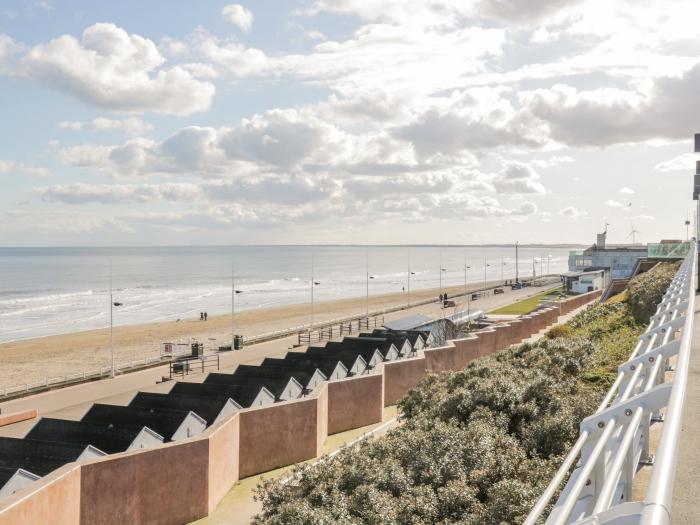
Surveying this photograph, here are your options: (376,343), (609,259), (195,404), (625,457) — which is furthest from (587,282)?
(625,457)

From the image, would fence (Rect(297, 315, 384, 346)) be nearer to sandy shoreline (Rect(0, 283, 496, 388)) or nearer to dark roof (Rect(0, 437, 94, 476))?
sandy shoreline (Rect(0, 283, 496, 388))

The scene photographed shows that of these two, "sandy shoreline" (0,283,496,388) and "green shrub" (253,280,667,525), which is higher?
"green shrub" (253,280,667,525)

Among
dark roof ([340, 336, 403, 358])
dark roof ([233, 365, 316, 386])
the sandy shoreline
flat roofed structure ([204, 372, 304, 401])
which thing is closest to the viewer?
flat roofed structure ([204, 372, 304, 401])

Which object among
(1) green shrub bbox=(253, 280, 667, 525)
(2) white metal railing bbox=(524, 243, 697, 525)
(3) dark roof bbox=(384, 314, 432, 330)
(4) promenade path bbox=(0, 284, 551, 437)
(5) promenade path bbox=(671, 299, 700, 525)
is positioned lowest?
(4) promenade path bbox=(0, 284, 551, 437)

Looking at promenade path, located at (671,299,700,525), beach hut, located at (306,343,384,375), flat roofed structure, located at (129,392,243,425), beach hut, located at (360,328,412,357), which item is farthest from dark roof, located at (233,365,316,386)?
promenade path, located at (671,299,700,525)

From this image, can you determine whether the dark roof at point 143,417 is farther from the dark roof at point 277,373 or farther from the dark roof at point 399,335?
the dark roof at point 399,335

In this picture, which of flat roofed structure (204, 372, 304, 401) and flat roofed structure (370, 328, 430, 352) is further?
flat roofed structure (370, 328, 430, 352)

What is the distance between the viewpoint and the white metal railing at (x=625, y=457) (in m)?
2.21

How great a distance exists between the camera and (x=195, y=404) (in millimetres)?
18641

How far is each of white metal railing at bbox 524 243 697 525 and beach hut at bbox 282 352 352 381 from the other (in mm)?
17354

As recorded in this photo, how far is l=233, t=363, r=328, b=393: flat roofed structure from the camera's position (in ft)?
73.2

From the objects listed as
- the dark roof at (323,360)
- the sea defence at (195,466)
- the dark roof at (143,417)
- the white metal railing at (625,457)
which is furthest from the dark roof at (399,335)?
the white metal railing at (625,457)

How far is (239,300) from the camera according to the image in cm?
9119

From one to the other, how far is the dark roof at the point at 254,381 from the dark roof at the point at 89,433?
5.13 meters
